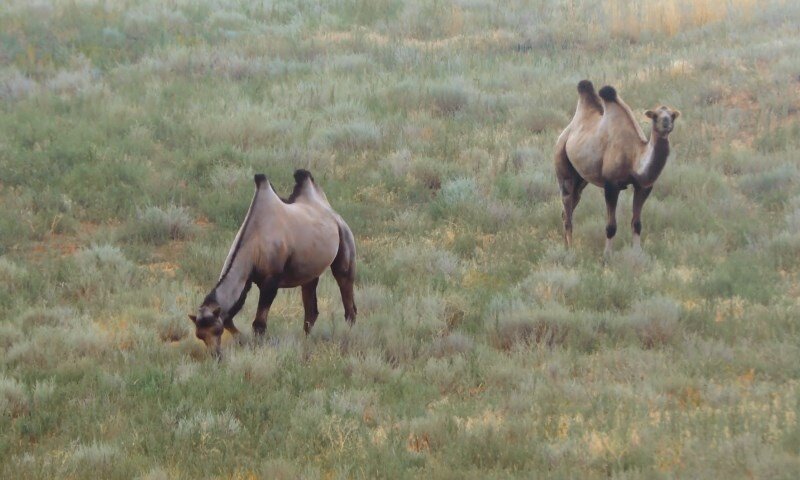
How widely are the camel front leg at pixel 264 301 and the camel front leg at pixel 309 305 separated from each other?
0.58m

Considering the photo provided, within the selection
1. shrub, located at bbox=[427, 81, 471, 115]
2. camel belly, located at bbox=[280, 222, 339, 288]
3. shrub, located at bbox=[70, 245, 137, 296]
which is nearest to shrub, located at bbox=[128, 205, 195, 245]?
shrub, located at bbox=[70, 245, 137, 296]

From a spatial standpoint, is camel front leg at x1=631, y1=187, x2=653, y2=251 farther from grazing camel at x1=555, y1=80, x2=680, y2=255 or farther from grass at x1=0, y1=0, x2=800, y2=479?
grass at x1=0, y1=0, x2=800, y2=479

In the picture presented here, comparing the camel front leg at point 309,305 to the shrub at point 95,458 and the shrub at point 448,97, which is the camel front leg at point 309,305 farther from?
the shrub at point 448,97

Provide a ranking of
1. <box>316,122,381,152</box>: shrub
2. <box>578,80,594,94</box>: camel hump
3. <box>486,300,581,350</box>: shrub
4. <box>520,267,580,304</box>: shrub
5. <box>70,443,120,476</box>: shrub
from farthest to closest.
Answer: <box>316,122,381,152</box>: shrub
<box>578,80,594,94</box>: camel hump
<box>520,267,580,304</box>: shrub
<box>486,300,581,350</box>: shrub
<box>70,443,120,476</box>: shrub

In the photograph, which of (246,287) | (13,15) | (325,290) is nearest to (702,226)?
(325,290)

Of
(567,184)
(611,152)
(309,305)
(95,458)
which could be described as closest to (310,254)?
(309,305)

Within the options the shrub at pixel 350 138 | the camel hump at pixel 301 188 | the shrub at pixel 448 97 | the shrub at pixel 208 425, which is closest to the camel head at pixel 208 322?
the shrub at pixel 208 425

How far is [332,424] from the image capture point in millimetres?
6859

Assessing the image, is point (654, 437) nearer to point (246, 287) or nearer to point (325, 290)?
point (246, 287)

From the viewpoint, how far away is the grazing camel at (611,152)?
35.1 ft

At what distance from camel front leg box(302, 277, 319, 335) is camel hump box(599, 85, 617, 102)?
403 cm

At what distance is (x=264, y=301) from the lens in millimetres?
8242

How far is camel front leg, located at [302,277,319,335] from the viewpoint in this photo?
895 centimetres

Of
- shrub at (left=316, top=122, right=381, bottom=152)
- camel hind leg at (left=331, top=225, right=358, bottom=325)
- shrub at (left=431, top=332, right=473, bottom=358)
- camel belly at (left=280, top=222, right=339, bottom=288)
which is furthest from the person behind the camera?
shrub at (left=316, top=122, right=381, bottom=152)
